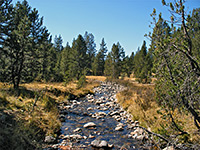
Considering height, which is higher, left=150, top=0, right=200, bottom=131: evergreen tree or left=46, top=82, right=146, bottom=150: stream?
left=150, top=0, right=200, bottom=131: evergreen tree

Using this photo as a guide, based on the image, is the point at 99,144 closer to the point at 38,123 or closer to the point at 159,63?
the point at 38,123

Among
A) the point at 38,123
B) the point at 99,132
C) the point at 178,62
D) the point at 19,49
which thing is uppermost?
the point at 19,49

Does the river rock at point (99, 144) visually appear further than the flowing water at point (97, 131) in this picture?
No

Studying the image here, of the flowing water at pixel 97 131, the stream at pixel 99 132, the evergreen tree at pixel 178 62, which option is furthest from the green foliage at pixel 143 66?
the evergreen tree at pixel 178 62

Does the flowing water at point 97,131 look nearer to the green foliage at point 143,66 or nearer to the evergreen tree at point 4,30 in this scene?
the evergreen tree at point 4,30

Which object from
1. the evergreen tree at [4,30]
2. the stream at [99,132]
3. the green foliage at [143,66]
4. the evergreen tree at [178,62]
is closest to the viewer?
the evergreen tree at [178,62]

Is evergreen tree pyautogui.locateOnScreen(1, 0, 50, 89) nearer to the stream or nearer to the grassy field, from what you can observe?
the grassy field

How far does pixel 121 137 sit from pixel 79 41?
30.8 m

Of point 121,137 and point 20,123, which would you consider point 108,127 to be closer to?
point 121,137

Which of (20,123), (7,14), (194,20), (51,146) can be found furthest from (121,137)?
(7,14)

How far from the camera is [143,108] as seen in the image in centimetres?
987

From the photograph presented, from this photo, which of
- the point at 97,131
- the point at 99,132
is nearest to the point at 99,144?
the point at 99,132

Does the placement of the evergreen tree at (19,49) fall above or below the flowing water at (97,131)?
above

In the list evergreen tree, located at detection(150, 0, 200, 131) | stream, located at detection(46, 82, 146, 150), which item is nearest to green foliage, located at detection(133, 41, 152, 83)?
stream, located at detection(46, 82, 146, 150)
